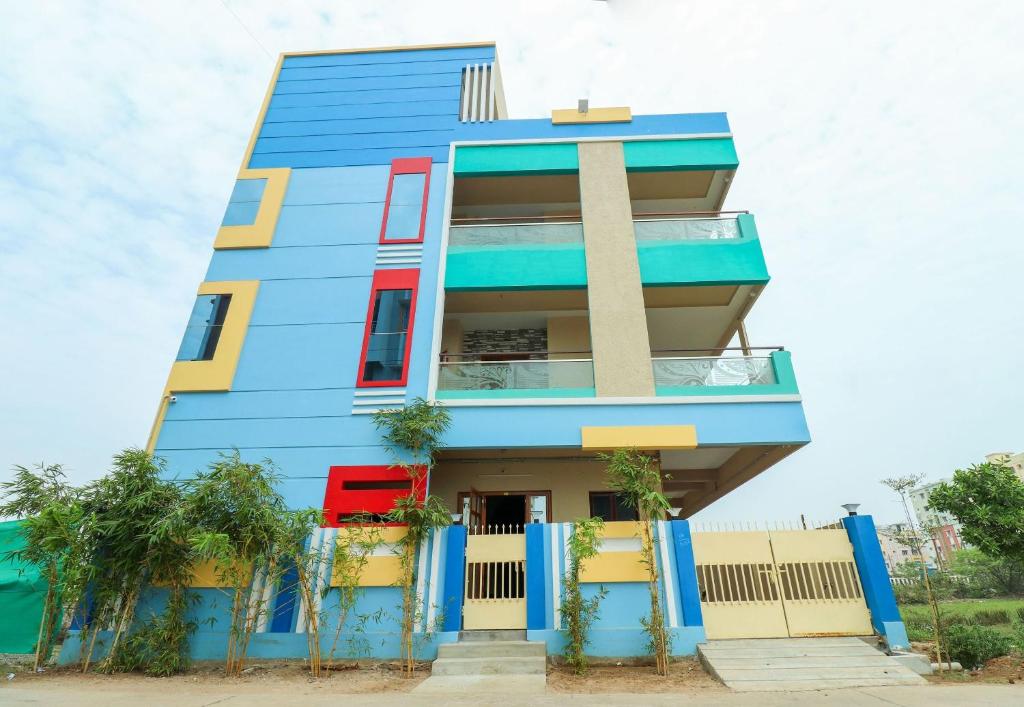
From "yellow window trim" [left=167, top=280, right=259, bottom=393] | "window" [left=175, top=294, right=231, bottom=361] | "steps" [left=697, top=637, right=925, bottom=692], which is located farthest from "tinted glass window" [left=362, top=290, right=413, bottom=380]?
"steps" [left=697, top=637, right=925, bottom=692]

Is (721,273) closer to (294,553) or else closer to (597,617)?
(597,617)

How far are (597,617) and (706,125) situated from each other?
1010cm

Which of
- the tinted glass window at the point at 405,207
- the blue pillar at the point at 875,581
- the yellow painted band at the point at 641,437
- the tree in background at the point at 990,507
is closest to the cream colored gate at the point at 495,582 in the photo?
the yellow painted band at the point at 641,437

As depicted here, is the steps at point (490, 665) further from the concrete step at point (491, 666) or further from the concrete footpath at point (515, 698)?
the concrete footpath at point (515, 698)

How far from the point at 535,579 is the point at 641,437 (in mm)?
2845

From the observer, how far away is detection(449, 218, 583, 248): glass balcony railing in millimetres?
10391

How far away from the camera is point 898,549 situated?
23.5 feet

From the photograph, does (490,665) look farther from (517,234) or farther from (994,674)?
(517,234)

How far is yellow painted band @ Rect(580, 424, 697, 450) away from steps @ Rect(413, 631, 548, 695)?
3.07 meters

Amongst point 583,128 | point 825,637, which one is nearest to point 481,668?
point 825,637

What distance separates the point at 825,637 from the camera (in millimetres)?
6781

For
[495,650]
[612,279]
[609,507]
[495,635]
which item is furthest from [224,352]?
[609,507]

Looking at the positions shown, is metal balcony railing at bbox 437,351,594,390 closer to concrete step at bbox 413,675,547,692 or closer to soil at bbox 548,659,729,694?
soil at bbox 548,659,729,694

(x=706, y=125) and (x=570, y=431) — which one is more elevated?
(x=706, y=125)
